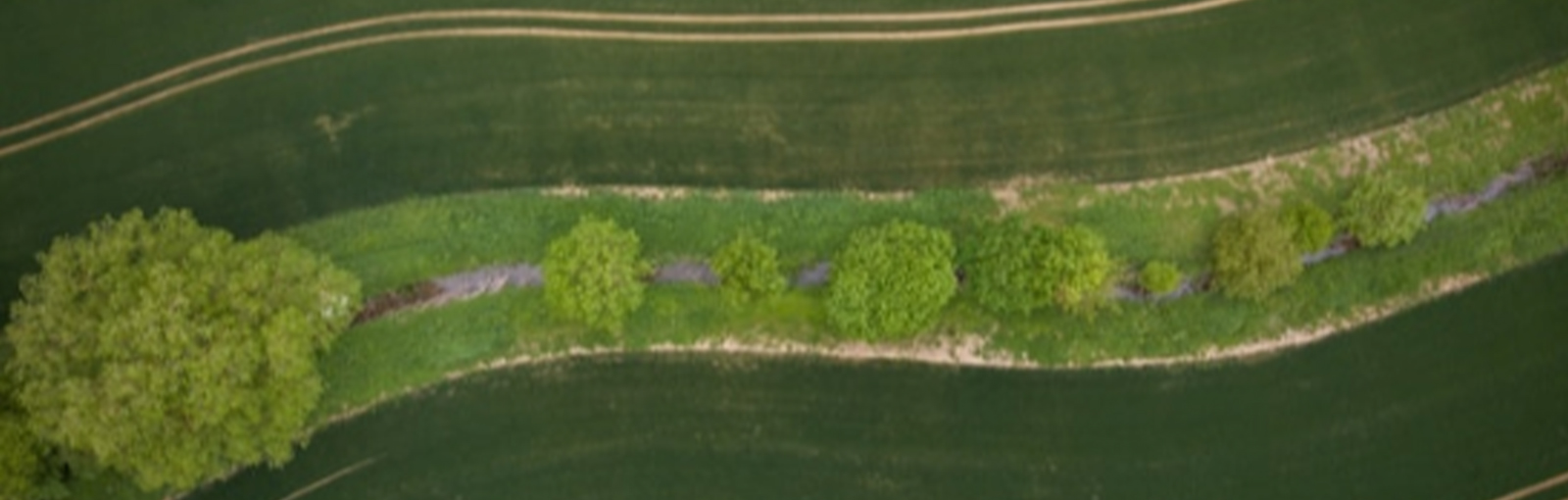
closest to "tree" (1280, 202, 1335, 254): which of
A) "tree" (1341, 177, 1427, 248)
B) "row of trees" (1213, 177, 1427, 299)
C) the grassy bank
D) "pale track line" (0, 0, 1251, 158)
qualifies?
"row of trees" (1213, 177, 1427, 299)

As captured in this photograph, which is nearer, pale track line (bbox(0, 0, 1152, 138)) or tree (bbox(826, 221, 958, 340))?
tree (bbox(826, 221, 958, 340))

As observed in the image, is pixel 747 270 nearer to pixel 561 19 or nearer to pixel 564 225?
pixel 564 225

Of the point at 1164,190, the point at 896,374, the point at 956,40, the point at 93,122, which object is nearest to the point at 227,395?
the point at 93,122

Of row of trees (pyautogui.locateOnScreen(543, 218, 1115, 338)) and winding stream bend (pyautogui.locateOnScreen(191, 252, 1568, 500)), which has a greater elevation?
row of trees (pyautogui.locateOnScreen(543, 218, 1115, 338))

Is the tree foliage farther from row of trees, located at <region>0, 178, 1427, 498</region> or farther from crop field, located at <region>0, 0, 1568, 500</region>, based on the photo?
crop field, located at <region>0, 0, 1568, 500</region>

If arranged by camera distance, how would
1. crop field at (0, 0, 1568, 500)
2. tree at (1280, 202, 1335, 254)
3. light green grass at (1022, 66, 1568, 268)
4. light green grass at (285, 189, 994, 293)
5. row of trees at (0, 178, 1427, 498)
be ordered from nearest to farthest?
row of trees at (0, 178, 1427, 498), tree at (1280, 202, 1335, 254), crop field at (0, 0, 1568, 500), light green grass at (1022, 66, 1568, 268), light green grass at (285, 189, 994, 293)

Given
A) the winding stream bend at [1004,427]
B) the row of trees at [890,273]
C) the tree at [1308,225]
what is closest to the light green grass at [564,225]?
the row of trees at [890,273]
